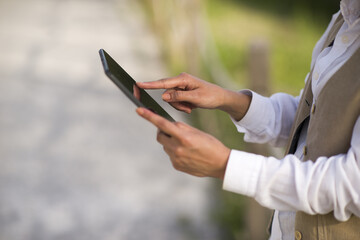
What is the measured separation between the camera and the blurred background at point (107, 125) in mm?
2816

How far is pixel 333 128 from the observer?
1.02m

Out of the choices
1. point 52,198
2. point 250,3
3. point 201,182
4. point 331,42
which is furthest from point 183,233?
point 250,3

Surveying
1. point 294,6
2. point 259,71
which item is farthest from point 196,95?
point 294,6

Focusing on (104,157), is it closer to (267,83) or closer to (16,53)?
(267,83)

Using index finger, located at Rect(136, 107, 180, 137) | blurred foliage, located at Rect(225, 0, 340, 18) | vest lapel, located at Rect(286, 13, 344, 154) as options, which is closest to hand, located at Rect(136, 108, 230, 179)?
index finger, located at Rect(136, 107, 180, 137)

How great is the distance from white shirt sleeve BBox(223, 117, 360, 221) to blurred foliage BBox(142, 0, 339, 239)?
4.79ft

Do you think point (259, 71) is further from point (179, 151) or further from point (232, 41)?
point (232, 41)

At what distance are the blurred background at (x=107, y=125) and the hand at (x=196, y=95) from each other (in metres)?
1.04

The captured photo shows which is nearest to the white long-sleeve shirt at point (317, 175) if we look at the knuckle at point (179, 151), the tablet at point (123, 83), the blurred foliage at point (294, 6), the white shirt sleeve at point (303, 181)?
the white shirt sleeve at point (303, 181)

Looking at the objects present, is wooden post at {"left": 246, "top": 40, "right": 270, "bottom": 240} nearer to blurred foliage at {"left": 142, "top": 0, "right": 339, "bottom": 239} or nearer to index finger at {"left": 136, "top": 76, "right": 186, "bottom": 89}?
blurred foliage at {"left": 142, "top": 0, "right": 339, "bottom": 239}

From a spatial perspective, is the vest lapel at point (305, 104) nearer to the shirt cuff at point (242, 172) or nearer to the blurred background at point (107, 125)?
the shirt cuff at point (242, 172)

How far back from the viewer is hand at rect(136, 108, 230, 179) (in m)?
0.99

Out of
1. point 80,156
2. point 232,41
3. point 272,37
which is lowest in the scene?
point 272,37

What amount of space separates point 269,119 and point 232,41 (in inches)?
233
